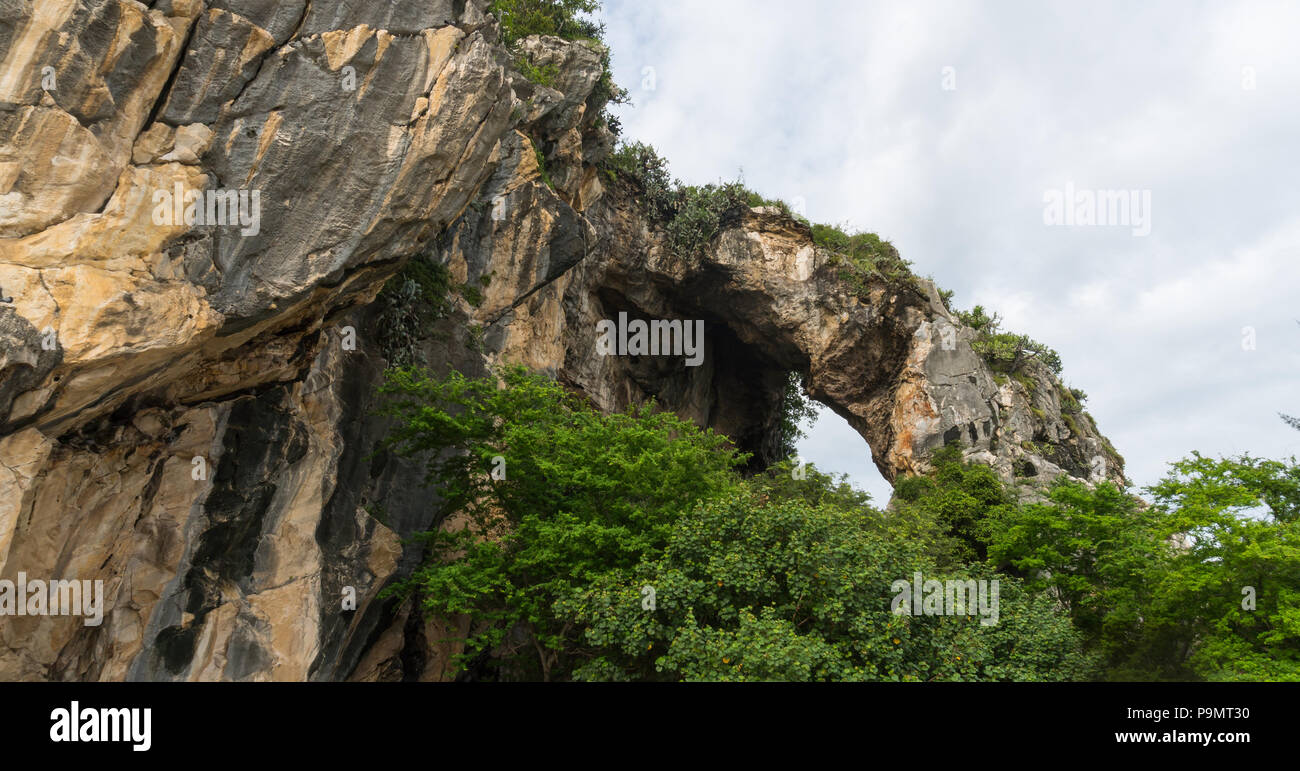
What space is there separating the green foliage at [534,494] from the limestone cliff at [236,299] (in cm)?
175

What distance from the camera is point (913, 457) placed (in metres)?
28.5

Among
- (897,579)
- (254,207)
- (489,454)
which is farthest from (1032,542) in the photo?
(254,207)

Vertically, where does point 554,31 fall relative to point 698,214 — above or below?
above

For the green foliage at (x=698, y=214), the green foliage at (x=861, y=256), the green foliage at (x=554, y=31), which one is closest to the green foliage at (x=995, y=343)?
the green foliage at (x=861, y=256)

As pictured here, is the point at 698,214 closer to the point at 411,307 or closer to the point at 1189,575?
the point at 411,307

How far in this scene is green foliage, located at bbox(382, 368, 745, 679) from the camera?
566 inches

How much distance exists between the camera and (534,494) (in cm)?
1625

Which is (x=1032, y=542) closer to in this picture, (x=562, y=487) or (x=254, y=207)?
(x=562, y=487)

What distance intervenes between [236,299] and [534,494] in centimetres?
698

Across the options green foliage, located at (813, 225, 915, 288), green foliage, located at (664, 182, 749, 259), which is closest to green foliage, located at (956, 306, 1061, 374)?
green foliage, located at (813, 225, 915, 288)

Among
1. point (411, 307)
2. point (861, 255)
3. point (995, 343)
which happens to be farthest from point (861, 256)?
point (411, 307)

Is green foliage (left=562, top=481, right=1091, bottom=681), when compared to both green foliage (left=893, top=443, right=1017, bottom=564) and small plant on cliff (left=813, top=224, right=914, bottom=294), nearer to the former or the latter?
green foliage (left=893, top=443, right=1017, bottom=564)

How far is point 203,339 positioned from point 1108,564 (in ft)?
60.2

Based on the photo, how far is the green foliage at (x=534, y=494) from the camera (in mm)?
14375
